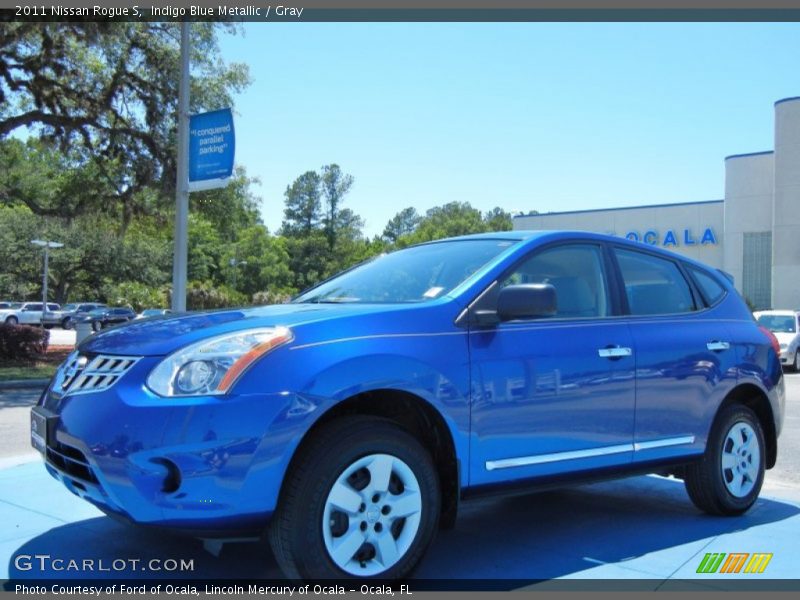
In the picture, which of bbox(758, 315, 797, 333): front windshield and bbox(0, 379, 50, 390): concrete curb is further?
bbox(758, 315, 797, 333): front windshield

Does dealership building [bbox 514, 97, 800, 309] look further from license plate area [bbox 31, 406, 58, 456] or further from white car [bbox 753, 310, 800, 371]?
license plate area [bbox 31, 406, 58, 456]

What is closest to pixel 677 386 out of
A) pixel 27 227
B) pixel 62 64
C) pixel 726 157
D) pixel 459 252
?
pixel 459 252

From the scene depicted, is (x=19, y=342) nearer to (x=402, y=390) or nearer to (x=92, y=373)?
(x=92, y=373)

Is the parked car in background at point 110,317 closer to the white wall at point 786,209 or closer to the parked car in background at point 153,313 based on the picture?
the white wall at point 786,209

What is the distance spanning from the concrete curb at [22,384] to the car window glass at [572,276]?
1186 centimetres

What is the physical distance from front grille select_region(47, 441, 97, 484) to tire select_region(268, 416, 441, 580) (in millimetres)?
830

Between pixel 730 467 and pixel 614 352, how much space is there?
4.78ft

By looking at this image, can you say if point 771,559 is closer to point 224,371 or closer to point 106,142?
point 224,371

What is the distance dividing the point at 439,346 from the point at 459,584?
115 centimetres

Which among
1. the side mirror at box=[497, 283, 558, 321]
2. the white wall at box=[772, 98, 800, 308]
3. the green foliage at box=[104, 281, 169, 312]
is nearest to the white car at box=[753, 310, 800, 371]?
the white wall at box=[772, 98, 800, 308]

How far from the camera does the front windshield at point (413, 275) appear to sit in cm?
425

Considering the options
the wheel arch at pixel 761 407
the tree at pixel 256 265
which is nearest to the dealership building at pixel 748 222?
the wheel arch at pixel 761 407

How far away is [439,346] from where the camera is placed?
3.71 m

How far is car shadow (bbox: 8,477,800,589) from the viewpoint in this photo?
3848mm
